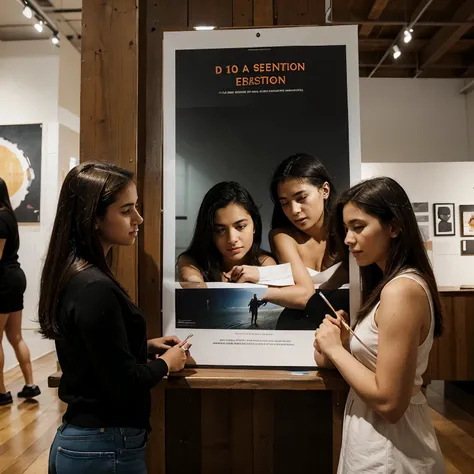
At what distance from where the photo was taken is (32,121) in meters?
5.50

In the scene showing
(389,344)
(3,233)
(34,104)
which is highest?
(34,104)

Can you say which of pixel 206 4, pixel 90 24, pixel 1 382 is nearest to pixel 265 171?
pixel 206 4

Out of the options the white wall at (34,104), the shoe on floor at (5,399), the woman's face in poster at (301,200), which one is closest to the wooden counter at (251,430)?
the woman's face in poster at (301,200)

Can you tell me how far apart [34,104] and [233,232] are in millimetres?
4651

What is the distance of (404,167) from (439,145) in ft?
5.62

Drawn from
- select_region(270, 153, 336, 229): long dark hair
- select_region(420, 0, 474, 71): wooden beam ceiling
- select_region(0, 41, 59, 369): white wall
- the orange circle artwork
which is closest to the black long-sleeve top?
select_region(270, 153, 336, 229): long dark hair

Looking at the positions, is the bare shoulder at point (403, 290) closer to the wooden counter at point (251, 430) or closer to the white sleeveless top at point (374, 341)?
the white sleeveless top at point (374, 341)

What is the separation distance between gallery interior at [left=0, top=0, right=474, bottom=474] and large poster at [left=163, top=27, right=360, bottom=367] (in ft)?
0.04

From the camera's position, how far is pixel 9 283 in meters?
3.90

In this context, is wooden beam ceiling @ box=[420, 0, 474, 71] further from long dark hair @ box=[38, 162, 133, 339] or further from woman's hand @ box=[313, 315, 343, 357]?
long dark hair @ box=[38, 162, 133, 339]

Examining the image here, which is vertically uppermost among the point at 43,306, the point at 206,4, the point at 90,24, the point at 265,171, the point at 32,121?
the point at 32,121

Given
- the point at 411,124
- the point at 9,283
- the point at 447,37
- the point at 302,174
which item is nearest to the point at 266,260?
the point at 302,174

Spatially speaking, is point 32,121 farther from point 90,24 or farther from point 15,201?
point 90,24

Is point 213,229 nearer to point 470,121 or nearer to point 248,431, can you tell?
point 248,431
